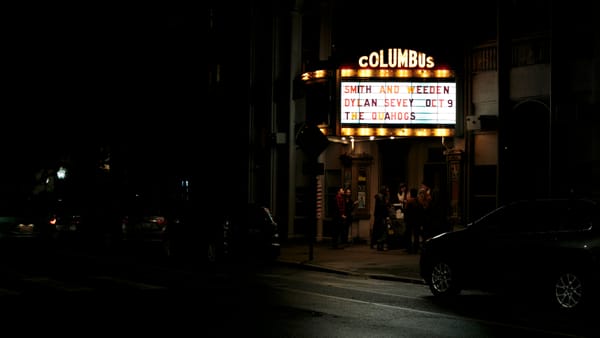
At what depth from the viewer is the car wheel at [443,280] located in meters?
15.6

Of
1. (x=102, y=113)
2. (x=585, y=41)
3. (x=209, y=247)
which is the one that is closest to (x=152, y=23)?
(x=102, y=113)

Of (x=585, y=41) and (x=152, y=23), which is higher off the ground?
(x=152, y=23)

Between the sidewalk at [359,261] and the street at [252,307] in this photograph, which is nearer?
the street at [252,307]

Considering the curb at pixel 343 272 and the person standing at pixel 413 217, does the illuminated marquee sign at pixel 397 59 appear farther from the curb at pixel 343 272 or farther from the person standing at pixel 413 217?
the curb at pixel 343 272

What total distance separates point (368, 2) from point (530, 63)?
724 cm

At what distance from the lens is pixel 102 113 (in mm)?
42719

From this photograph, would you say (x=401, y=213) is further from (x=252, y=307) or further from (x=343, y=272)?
(x=252, y=307)

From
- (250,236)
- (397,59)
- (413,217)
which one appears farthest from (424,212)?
(250,236)

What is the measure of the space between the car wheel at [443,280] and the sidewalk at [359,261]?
8.77 feet

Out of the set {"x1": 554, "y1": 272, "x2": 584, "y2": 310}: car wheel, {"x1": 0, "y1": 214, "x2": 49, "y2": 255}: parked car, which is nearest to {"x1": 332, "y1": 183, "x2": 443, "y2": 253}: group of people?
{"x1": 0, "y1": 214, "x2": 49, "y2": 255}: parked car

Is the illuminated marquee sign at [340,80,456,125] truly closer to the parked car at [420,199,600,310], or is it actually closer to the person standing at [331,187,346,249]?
the person standing at [331,187,346,249]

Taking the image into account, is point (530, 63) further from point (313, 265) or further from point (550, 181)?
point (313, 265)

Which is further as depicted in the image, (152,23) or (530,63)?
(152,23)

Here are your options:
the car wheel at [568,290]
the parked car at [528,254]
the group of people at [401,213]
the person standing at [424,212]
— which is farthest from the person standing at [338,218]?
the car wheel at [568,290]
